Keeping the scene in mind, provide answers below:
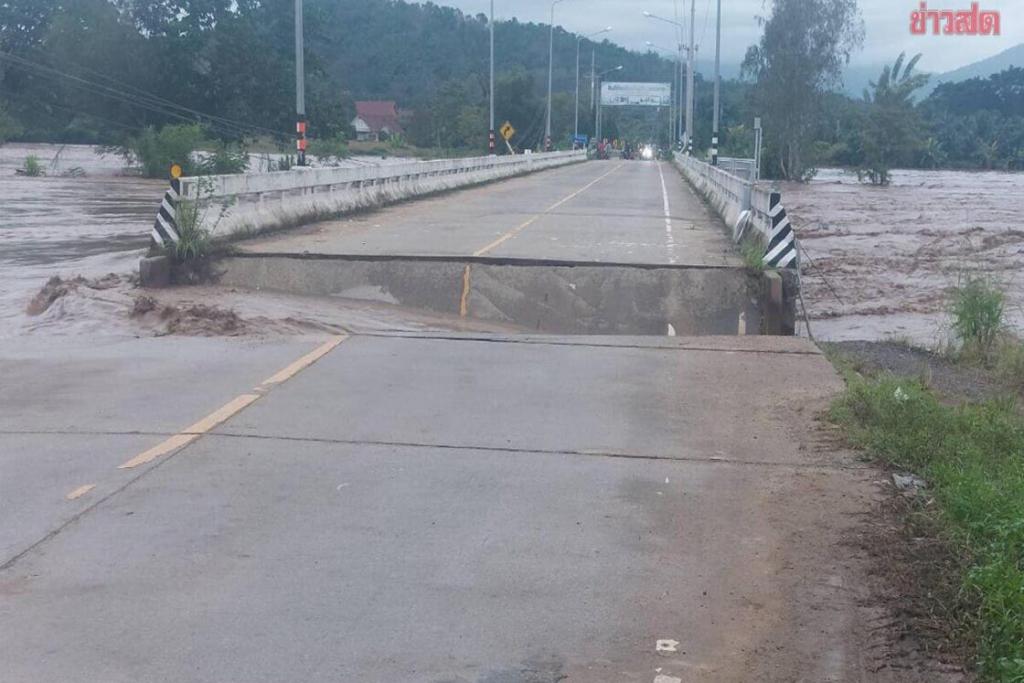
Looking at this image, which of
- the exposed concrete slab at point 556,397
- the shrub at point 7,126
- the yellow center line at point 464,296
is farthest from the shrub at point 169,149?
the exposed concrete slab at point 556,397

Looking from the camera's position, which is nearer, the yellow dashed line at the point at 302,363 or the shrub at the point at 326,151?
the yellow dashed line at the point at 302,363

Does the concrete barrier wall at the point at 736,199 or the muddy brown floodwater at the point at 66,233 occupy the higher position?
the concrete barrier wall at the point at 736,199

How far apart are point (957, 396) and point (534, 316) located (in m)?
5.74

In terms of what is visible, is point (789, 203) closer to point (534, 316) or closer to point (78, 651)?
point (534, 316)

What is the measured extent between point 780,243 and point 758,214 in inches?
136

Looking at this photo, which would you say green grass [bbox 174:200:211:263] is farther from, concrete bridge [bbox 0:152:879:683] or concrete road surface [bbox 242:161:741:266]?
concrete bridge [bbox 0:152:879:683]

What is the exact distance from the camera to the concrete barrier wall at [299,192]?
17562 millimetres

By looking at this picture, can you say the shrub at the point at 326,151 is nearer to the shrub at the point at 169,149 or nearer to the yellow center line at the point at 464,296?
the shrub at the point at 169,149

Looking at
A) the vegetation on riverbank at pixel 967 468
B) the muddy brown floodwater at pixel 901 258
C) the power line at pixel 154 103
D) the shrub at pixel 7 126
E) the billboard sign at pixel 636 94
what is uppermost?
the billboard sign at pixel 636 94

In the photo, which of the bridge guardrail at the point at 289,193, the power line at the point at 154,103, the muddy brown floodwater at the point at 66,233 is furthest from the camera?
the power line at the point at 154,103

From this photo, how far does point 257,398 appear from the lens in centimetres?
973

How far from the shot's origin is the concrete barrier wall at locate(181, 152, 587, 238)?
57.6 ft

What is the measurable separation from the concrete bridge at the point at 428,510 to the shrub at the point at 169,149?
45691 millimetres

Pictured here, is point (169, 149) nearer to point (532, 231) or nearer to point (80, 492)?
point (532, 231)
